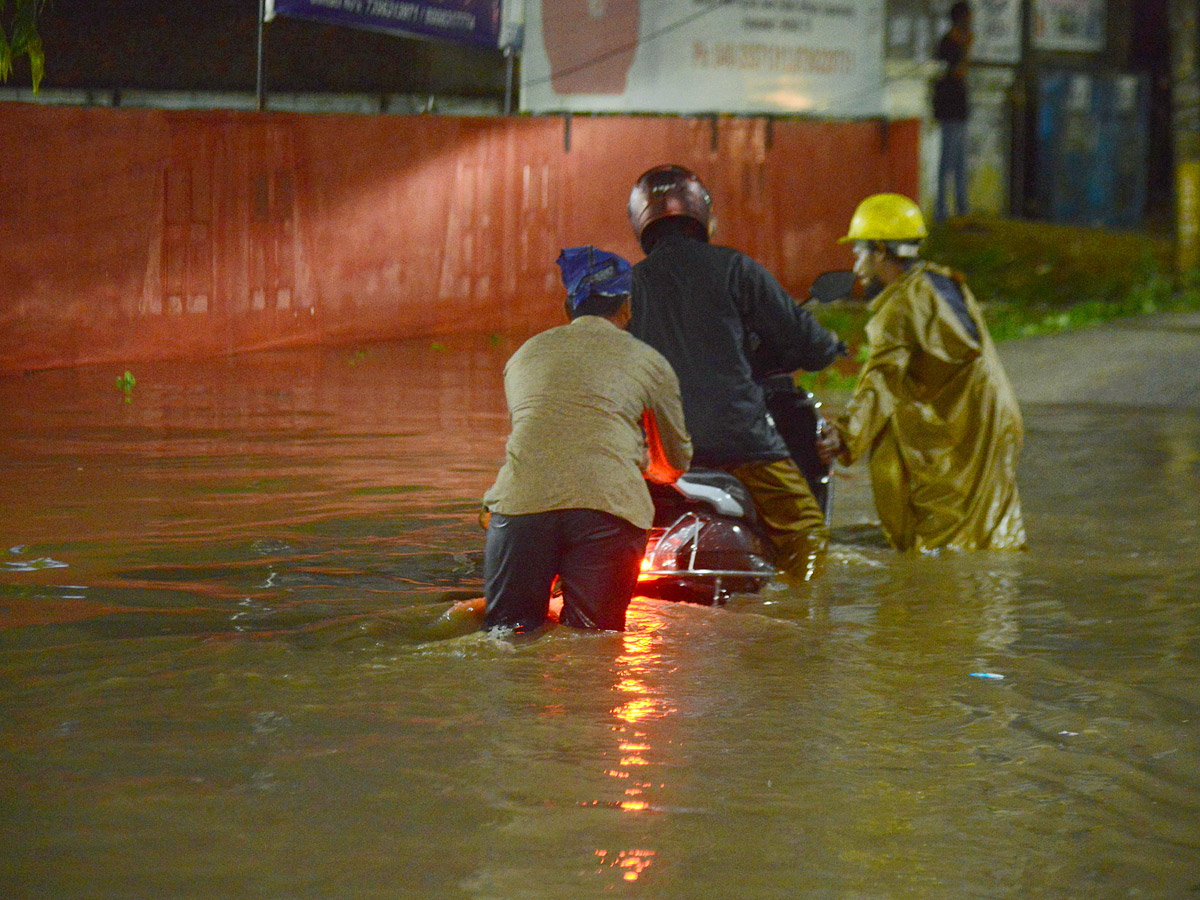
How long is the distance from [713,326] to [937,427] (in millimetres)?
1698

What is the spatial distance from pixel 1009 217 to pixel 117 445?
17121 millimetres

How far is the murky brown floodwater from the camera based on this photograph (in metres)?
4.10

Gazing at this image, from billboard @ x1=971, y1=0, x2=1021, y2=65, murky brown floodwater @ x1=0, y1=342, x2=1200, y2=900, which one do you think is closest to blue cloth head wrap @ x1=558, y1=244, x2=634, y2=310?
murky brown floodwater @ x1=0, y1=342, x2=1200, y2=900

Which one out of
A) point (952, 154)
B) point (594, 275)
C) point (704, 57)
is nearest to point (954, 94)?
point (952, 154)

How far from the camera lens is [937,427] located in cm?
781

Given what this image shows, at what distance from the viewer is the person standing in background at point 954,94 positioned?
822 inches

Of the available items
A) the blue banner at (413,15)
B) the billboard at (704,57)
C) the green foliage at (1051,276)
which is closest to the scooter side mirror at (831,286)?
the blue banner at (413,15)

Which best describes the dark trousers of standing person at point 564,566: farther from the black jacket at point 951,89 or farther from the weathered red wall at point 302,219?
the black jacket at point 951,89

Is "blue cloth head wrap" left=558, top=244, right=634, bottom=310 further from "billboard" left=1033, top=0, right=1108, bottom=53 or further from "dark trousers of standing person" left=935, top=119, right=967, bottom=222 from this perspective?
"billboard" left=1033, top=0, right=1108, bottom=53

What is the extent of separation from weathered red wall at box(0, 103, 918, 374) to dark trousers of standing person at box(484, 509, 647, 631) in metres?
8.74

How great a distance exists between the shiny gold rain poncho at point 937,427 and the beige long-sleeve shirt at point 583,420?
2138mm

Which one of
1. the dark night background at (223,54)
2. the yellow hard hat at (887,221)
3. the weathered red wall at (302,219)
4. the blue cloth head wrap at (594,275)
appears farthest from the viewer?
the dark night background at (223,54)

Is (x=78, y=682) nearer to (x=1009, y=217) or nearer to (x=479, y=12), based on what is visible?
(x=479, y=12)

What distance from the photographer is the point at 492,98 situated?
1906cm
